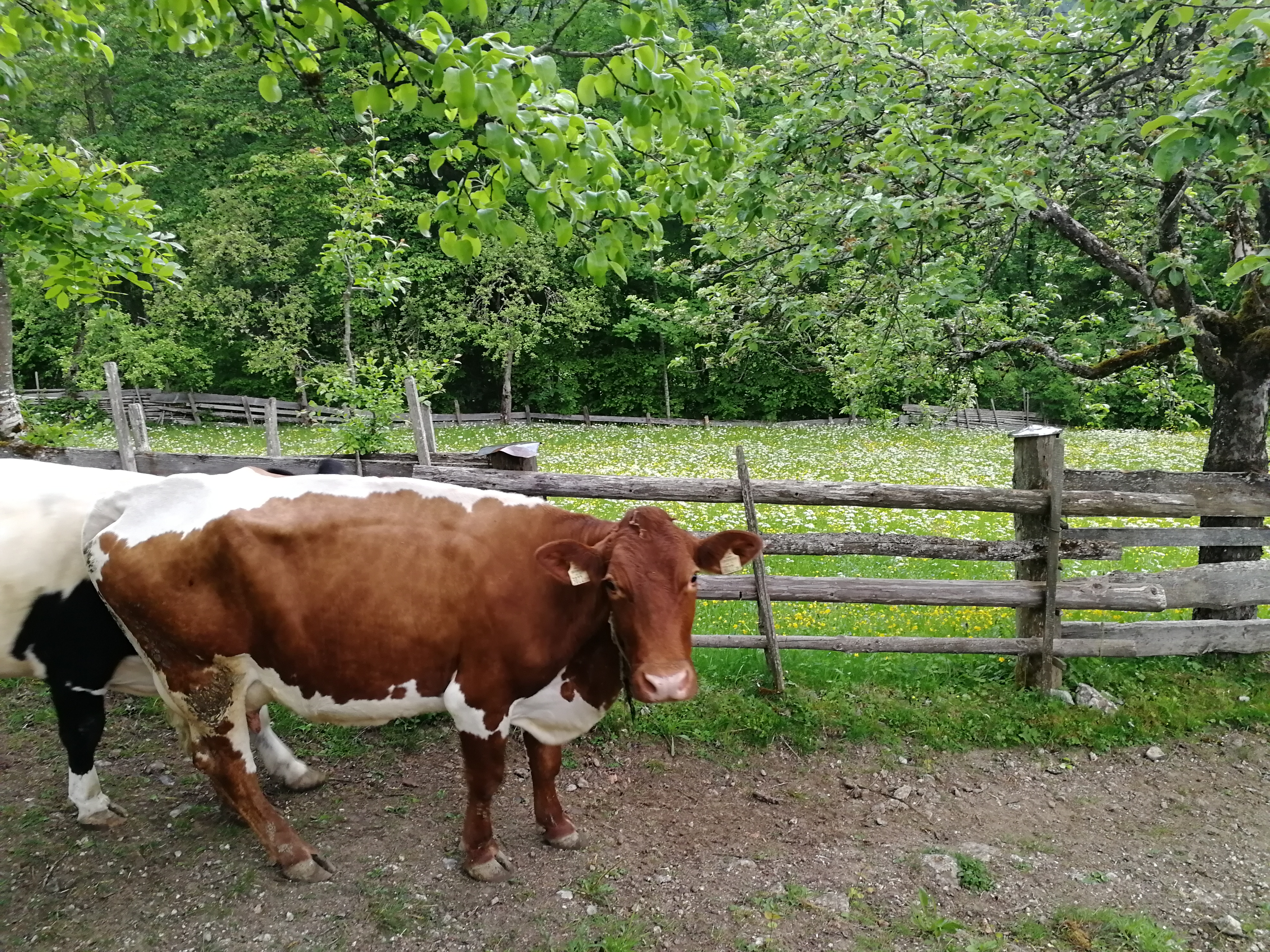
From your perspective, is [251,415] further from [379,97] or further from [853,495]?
[379,97]

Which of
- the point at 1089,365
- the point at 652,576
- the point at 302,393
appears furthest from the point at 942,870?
the point at 302,393

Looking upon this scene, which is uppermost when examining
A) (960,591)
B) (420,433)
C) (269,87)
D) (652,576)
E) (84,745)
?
(269,87)

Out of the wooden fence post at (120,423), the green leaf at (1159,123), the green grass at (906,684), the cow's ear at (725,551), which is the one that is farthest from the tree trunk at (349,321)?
the green leaf at (1159,123)

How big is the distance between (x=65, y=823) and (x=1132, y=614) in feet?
27.0

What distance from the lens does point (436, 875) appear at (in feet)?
12.6

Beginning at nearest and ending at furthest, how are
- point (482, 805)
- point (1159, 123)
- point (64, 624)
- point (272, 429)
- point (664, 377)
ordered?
point (1159, 123) < point (482, 805) < point (64, 624) < point (272, 429) < point (664, 377)

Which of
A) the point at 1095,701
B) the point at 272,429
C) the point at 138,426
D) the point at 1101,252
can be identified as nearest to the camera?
the point at 1095,701

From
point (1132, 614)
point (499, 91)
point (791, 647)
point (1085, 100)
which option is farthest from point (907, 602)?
point (499, 91)

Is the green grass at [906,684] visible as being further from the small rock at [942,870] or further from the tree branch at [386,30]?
the tree branch at [386,30]

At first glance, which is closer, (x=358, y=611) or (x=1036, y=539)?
(x=358, y=611)

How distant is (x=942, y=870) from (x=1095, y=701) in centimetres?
241

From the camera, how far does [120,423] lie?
27.0 feet

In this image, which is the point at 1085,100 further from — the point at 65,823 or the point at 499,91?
the point at 65,823

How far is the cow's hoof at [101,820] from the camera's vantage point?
4.11m
